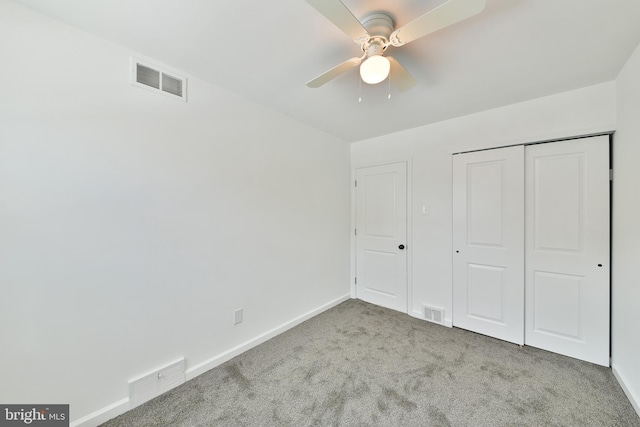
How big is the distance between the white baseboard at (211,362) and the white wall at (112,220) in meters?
0.03

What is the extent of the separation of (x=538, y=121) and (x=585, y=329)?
1951 mm

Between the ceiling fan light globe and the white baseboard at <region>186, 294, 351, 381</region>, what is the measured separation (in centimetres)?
246

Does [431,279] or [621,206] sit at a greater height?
[621,206]

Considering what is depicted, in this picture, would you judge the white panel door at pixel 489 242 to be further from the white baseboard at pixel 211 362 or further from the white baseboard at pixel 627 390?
the white baseboard at pixel 211 362

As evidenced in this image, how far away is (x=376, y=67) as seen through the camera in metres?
1.31

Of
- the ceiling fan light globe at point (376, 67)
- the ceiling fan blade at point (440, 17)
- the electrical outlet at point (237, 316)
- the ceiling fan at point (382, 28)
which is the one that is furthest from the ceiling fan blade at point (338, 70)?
the electrical outlet at point (237, 316)

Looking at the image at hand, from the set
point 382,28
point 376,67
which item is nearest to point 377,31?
point 382,28

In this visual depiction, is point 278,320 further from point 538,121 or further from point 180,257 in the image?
point 538,121

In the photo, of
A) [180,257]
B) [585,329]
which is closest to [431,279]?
[585,329]

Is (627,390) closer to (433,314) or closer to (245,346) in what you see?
(433,314)

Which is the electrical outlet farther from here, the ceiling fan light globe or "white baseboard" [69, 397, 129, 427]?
the ceiling fan light globe

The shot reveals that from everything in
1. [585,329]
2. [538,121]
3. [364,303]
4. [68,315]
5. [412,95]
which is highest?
[412,95]

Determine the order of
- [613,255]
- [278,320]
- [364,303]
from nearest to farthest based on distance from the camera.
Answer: [613,255] < [278,320] < [364,303]

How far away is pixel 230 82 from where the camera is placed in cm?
204
